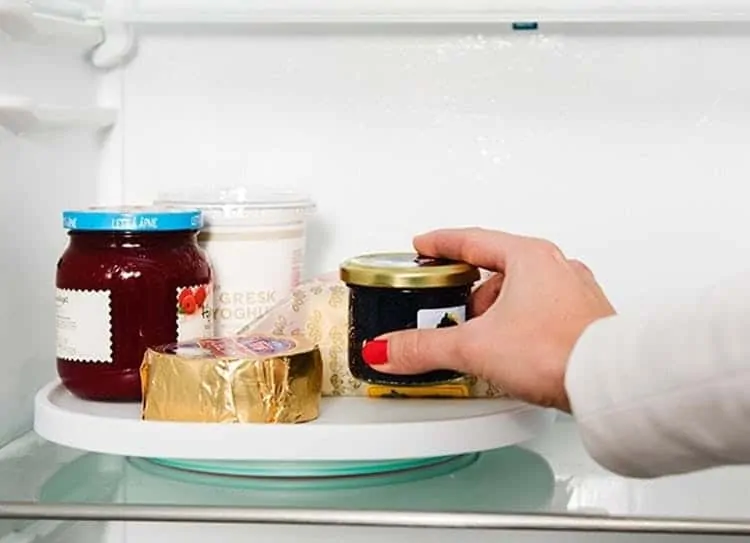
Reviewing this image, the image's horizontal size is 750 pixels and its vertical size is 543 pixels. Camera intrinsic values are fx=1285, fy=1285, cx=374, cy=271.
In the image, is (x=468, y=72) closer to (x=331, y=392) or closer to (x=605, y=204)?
(x=605, y=204)

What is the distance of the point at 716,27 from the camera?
115 cm

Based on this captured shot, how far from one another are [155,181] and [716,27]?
531 mm

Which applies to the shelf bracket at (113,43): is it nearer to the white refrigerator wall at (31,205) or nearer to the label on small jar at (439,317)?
the white refrigerator wall at (31,205)

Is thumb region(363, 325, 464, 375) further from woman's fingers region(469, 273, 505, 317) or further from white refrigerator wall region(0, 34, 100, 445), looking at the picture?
white refrigerator wall region(0, 34, 100, 445)

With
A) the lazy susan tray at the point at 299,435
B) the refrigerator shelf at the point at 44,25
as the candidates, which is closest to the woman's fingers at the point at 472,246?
the lazy susan tray at the point at 299,435

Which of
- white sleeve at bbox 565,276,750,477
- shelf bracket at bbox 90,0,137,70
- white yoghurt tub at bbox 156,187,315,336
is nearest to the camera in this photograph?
white sleeve at bbox 565,276,750,477

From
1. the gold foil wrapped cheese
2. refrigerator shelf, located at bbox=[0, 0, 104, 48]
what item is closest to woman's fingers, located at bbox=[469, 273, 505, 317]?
the gold foil wrapped cheese

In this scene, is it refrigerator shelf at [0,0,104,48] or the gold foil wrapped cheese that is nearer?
the gold foil wrapped cheese

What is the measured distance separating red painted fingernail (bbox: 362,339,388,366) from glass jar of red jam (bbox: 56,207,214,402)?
0.15m

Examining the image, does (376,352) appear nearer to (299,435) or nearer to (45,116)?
(299,435)

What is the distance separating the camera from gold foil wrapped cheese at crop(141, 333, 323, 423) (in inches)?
34.3

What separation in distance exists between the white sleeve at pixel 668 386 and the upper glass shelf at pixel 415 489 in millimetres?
95

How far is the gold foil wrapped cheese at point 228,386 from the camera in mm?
871

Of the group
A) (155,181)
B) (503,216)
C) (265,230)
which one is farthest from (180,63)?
(503,216)
